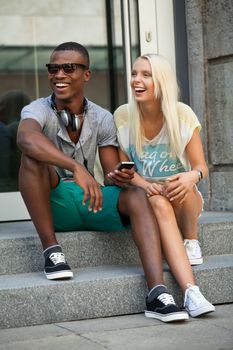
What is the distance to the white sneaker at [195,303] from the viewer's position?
4.83 meters

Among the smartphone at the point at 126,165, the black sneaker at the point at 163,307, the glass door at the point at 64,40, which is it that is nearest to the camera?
the black sneaker at the point at 163,307

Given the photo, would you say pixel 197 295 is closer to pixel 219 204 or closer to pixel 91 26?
pixel 219 204

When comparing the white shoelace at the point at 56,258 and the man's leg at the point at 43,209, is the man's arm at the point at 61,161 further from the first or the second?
the white shoelace at the point at 56,258

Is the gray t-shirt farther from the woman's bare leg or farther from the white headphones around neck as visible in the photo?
the woman's bare leg

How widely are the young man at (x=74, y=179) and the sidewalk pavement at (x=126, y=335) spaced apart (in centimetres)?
14

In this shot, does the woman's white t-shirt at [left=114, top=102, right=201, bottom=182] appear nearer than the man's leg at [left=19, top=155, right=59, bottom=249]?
No

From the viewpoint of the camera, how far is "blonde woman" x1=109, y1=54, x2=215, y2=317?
505cm

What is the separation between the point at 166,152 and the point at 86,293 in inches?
40.9

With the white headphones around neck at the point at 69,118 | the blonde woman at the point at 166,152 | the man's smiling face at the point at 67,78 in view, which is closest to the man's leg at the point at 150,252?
the blonde woman at the point at 166,152

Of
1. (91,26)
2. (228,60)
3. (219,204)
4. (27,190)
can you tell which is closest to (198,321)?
(27,190)

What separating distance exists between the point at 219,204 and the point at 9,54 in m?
1.97

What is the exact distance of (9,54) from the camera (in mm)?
6699

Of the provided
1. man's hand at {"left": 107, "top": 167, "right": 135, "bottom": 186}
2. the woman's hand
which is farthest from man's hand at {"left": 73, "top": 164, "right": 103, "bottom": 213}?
the woman's hand

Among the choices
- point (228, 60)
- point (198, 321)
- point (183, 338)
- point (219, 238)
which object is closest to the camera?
point (183, 338)
